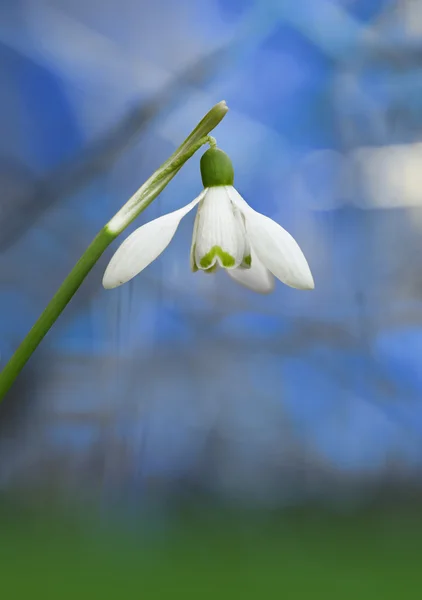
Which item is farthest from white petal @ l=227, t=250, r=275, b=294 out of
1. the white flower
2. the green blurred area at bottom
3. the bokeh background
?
the green blurred area at bottom

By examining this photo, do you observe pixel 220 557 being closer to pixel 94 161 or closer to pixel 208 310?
pixel 208 310

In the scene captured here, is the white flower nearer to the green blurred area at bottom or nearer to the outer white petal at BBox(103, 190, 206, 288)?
the outer white petal at BBox(103, 190, 206, 288)

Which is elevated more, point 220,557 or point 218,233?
point 218,233

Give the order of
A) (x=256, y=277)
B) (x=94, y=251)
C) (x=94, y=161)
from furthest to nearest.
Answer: (x=94, y=161) < (x=256, y=277) < (x=94, y=251)

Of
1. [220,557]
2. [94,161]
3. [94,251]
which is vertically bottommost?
[220,557]

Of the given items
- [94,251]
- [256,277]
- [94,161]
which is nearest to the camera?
[94,251]

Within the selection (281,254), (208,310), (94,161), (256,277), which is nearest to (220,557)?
(208,310)

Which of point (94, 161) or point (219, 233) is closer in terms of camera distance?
point (219, 233)
